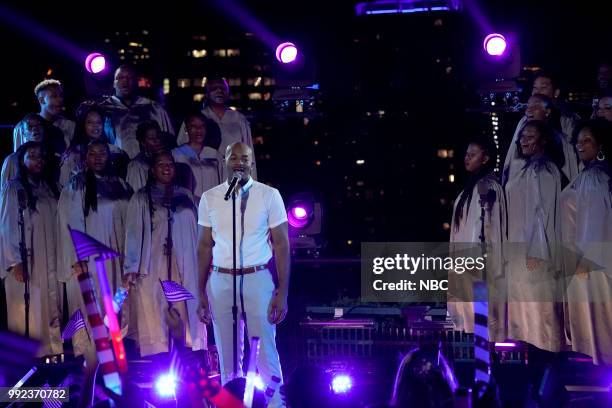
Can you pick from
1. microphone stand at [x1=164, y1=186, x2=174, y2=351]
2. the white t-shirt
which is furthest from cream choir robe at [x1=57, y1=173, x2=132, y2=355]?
the white t-shirt

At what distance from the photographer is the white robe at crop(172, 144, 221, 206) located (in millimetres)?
8328

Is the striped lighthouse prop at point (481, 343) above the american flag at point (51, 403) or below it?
above

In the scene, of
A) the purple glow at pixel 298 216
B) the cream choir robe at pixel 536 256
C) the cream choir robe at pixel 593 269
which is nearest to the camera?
the cream choir robe at pixel 593 269

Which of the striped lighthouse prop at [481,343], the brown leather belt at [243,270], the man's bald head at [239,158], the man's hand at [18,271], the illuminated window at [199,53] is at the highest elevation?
the illuminated window at [199,53]

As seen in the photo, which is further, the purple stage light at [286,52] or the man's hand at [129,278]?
the purple stage light at [286,52]

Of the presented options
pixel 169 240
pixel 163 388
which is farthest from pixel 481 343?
pixel 169 240

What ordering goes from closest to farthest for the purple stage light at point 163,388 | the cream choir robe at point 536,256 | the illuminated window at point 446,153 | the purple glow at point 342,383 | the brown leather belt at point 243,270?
the brown leather belt at point 243,270 → the purple stage light at point 163,388 → the purple glow at point 342,383 → the cream choir robe at point 536,256 → the illuminated window at point 446,153

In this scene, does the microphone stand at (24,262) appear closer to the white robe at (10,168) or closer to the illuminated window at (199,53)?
the white robe at (10,168)

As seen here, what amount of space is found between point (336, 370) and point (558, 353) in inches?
79.2

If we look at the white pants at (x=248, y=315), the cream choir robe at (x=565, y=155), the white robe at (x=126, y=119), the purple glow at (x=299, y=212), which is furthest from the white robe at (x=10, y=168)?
the cream choir robe at (x=565, y=155)

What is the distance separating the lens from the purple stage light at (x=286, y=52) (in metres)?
8.80

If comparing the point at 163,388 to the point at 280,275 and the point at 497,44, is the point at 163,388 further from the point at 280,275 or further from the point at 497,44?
the point at 497,44

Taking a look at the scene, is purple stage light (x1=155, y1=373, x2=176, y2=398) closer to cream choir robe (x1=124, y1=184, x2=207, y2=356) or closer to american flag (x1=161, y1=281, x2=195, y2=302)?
american flag (x1=161, y1=281, x2=195, y2=302)

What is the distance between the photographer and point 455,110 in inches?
385
